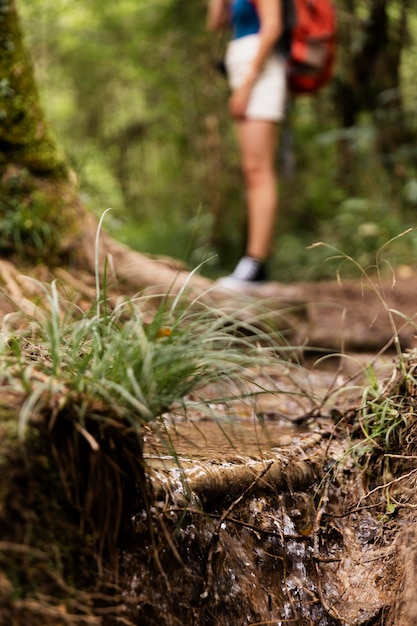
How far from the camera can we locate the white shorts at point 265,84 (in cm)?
429

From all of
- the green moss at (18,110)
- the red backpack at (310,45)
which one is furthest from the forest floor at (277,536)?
the red backpack at (310,45)

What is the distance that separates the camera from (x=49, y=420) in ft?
4.24

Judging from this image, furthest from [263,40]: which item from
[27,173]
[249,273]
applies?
[27,173]

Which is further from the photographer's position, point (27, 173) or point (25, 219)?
point (27, 173)

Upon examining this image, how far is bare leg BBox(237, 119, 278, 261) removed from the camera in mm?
4344

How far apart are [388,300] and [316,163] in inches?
174

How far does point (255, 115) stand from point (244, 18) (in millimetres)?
637

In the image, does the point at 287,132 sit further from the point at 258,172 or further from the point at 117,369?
the point at 117,369

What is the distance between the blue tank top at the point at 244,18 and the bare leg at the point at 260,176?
587 mm

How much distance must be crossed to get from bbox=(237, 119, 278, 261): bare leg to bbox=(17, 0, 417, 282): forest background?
5.35 ft

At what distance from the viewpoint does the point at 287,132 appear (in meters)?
7.50

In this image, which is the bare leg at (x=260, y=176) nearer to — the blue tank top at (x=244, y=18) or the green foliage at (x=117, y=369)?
the blue tank top at (x=244, y=18)

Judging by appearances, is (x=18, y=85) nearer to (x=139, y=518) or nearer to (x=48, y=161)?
(x=48, y=161)

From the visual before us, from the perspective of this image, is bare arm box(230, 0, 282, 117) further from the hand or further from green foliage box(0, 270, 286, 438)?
green foliage box(0, 270, 286, 438)
